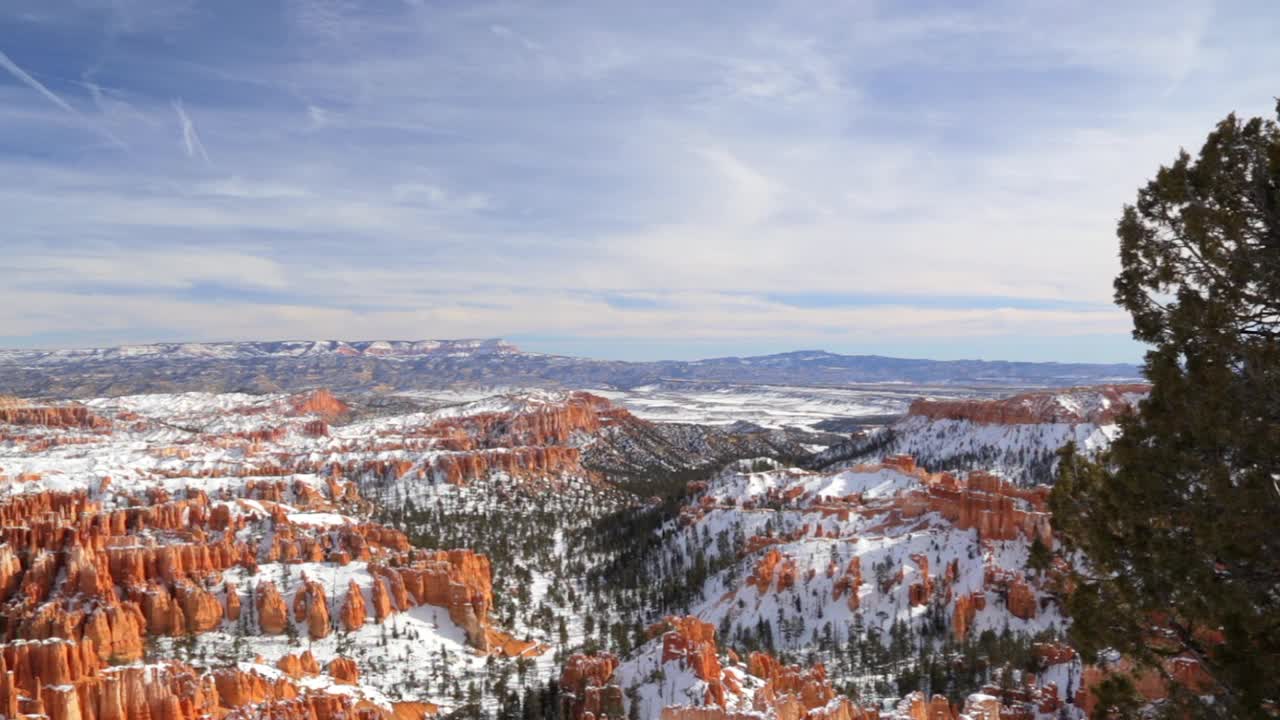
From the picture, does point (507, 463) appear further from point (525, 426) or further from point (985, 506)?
point (985, 506)

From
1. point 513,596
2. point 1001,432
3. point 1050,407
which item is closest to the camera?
point 513,596

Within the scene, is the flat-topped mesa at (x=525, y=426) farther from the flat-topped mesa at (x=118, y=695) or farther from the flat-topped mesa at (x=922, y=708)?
the flat-topped mesa at (x=922, y=708)

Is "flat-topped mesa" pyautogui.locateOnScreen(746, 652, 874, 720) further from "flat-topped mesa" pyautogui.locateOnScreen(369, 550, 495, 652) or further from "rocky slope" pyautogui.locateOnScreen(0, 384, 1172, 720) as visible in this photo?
"flat-topped mesa" pyautogui.locateOnScreen(369, 550, 495, 652)

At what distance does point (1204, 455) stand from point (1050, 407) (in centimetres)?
17110

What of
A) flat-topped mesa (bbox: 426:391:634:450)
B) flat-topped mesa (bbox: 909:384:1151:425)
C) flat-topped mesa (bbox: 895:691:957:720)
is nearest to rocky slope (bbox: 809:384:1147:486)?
flat-topped mesa (bbox: 909:384:1151:425)

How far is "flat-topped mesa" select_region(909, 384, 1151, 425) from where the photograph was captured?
508ft

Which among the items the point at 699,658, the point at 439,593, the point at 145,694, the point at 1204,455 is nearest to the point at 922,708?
the point at 699,658

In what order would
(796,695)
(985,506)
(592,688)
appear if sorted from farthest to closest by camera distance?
(985,506)
(592,688)
(796,695)

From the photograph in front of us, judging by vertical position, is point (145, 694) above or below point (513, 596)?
above

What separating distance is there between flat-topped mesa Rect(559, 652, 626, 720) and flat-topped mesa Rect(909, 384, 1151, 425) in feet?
446

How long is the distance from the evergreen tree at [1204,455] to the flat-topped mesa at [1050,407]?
518 feet

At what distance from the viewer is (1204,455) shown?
10602 millimetres

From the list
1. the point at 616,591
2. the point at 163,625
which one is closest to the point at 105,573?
the point at 163,625

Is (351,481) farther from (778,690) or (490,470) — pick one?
(778,690)
